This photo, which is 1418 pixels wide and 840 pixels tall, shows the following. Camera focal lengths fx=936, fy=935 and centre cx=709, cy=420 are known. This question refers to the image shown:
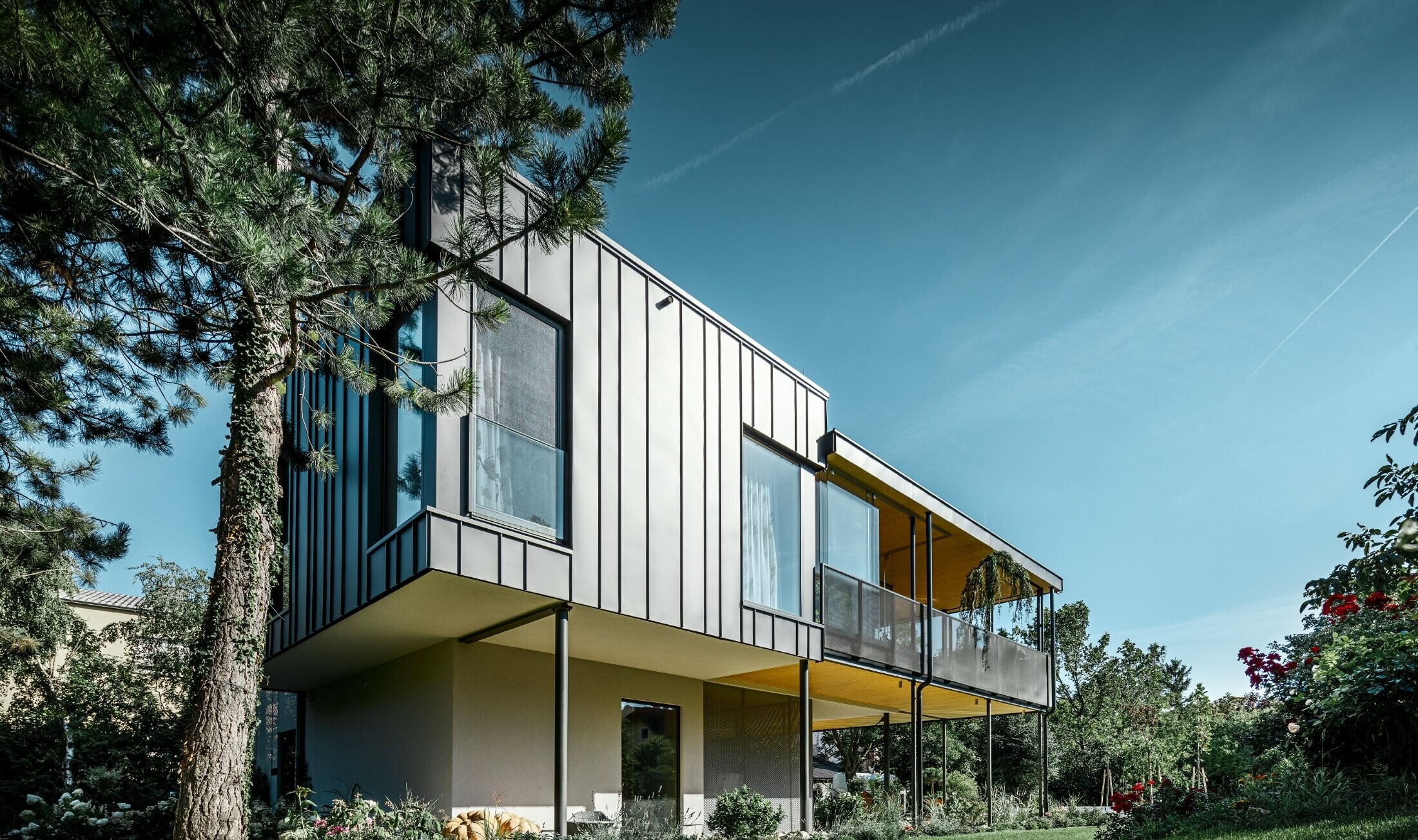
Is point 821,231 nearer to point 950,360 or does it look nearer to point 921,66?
point 921,66

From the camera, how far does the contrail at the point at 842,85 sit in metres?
12.2

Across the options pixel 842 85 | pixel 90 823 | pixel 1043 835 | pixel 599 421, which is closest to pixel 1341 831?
pixel 599 421

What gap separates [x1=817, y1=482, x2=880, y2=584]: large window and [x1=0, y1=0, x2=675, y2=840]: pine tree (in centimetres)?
662

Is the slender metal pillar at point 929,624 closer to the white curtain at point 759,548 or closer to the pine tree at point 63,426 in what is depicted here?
the white curtain at point 759,548

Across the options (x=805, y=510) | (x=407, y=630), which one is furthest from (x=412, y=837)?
(x=805, y=510)

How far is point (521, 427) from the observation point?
864cm

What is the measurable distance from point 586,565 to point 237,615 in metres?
2.99

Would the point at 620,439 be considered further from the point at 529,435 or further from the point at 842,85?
the point at 842,85

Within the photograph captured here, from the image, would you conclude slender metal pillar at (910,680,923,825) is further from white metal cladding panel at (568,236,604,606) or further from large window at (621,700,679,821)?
white metal cladding panel at (568,236,604,606)

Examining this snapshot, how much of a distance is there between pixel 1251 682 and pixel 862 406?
12303 millimetres

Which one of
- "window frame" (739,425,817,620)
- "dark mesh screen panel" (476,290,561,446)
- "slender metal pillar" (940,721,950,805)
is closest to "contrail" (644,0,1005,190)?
"window frame" (739,425,817,620)

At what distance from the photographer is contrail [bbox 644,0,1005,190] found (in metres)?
12.2

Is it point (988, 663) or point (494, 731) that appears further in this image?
point (988, 663)

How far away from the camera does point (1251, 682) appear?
976 centimetres
